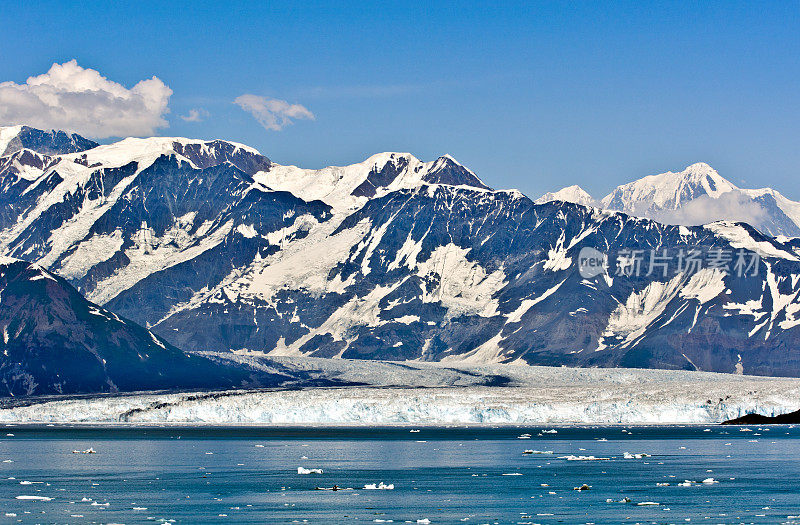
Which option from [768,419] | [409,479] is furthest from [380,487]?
[768,419]

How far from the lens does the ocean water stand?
71.4 m

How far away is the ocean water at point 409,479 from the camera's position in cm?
7138

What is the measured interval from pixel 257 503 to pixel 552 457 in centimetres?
4541

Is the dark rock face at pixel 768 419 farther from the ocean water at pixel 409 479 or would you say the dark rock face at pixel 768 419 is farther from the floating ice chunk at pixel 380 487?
the floating ice chunk at pixel 380 487

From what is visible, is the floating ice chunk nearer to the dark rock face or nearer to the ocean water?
the ocean water

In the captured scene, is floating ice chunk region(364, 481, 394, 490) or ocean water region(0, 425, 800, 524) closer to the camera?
ocean water region(0, 425, 800, 524)

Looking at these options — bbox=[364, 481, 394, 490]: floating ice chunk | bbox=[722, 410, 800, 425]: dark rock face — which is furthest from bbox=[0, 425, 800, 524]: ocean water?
bbox=[722, 410, 800, 425]: dark rock face

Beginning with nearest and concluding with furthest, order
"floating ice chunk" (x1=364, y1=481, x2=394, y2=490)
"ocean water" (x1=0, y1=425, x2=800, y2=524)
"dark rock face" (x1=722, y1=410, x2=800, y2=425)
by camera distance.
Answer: "ocean water" (x1=0, y1=425, x2=800, y2=524) < "floating ice chunk" (x1=364, y1=481, x2=394, y2=490) < "dark rock face" (x1=722, y1=410, x2=800, y2=425)

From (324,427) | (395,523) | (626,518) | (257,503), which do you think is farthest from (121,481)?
(324,427)

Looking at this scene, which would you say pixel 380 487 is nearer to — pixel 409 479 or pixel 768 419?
pixel 409 479

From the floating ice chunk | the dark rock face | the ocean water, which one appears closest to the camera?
the ocean water

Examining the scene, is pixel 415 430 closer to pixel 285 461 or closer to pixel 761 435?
pixel 761 435

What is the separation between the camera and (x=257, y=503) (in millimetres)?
77562

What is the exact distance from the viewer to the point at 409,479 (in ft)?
313
